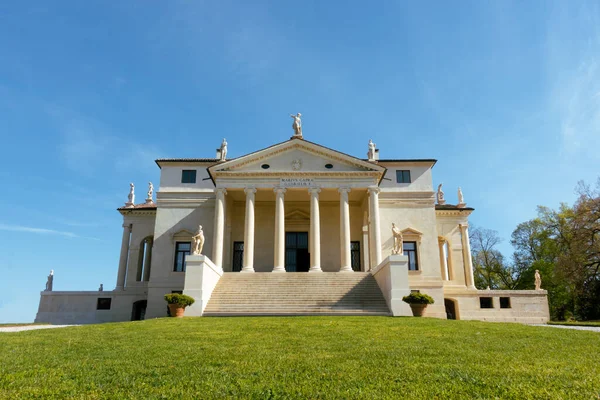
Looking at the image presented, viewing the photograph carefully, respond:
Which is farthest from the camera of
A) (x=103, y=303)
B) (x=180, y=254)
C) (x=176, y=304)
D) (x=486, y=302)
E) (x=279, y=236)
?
(x=180, y=254)

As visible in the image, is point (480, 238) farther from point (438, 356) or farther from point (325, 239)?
point (438, 356)

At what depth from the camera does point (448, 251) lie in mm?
39562

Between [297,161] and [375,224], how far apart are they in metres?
8.05

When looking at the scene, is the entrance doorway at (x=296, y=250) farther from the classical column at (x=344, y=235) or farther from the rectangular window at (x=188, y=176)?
the rectangular window at (x=188, y=176)

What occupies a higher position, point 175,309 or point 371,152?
point 371,152

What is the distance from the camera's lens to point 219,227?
107ft

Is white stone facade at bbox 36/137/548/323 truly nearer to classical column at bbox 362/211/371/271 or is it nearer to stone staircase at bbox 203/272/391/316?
classical column at bbox 362/211/371/271

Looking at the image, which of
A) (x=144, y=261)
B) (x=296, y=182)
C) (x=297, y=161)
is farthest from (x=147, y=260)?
(x=297, y=161)

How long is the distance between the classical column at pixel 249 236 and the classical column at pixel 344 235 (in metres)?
6.89

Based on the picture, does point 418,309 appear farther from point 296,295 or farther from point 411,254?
point 411,254

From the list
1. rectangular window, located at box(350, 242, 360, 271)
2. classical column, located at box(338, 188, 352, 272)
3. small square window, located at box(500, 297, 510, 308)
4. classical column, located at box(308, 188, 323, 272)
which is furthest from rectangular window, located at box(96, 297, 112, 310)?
small square window, located at box(500, 297, 510, 308)

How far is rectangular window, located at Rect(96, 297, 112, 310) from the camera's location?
3594 cm

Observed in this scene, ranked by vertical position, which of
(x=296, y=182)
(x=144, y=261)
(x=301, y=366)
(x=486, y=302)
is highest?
(x=296, y=182)

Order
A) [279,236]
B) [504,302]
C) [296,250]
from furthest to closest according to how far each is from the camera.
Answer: [296,250] → [504,302] → [279,236]
